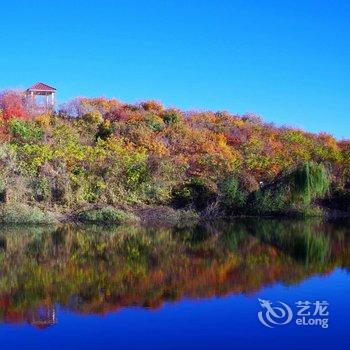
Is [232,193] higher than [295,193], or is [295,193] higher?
[232,193]

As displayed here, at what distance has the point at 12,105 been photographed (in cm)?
4288

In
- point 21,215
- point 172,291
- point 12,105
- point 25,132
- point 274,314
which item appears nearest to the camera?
point 274,314

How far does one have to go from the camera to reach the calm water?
27.1 feet

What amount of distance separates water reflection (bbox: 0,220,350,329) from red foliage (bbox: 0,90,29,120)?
20.9 metres

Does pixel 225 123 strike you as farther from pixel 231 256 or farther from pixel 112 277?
pixel 112 277

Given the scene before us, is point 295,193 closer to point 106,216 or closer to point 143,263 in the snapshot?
point 106,216

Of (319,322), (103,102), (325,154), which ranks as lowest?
(319,322)

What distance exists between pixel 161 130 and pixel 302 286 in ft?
90.5

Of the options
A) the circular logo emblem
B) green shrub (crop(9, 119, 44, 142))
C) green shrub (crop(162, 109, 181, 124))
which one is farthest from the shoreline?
the circular logo emblem

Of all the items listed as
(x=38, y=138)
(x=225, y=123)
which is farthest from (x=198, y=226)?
(x=225, y=123)

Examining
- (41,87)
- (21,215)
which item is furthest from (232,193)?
(41,87)

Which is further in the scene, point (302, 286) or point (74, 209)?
point (74, 209)

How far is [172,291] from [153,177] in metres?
17.5

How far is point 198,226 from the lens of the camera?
24.9 meters
